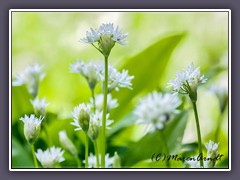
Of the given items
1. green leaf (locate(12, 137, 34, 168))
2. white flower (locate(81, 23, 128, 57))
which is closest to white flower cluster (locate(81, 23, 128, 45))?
white flower (locate(81, 23, 128, 57))

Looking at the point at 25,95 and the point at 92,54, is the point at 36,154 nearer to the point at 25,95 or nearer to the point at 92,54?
the point at 25,95

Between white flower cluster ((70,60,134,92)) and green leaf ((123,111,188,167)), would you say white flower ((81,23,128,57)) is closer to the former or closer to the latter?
white flower cluster ((70,60,134,92))

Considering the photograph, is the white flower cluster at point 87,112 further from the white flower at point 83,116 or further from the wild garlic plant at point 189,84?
the wild garlic plant at point 189,84

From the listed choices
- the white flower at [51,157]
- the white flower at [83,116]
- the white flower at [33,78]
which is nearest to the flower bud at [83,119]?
the white flower at [83,116]

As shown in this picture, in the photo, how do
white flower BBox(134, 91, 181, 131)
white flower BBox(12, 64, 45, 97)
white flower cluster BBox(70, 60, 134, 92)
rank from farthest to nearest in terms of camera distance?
white flower BBox(12, 64, 45, 97) → white flower cluster BBox(70, 60, 134, 92) → white flower BBox(134, 91, 181, 131)

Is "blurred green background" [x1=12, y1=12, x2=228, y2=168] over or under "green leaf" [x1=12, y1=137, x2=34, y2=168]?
over

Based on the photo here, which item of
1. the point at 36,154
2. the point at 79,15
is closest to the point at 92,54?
the point at 79,15

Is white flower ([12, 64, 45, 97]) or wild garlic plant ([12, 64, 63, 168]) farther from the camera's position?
white flower ([12, 64, 45, 97])

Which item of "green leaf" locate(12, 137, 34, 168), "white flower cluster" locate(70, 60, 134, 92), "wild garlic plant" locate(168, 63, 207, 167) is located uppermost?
"white flower cluster" locate(70, 60, 134, 92)
